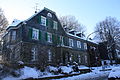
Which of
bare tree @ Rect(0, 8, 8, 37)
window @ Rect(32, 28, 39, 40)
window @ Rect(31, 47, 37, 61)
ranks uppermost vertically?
bare tree @ Rect(0, 8, 8, 37)

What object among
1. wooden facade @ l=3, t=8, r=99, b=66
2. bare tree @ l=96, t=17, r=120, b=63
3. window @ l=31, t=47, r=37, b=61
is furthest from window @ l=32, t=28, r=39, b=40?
bare tree @ l=96, t=17, r=120, b=63

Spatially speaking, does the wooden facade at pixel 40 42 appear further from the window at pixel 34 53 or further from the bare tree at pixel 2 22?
the bare tree at pixel 2 22

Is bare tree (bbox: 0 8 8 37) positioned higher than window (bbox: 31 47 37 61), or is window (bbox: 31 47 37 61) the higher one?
bare tree (bbox: 0 8 8 37)

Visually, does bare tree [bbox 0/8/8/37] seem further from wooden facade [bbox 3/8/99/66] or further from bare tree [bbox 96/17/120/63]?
bare tree [bbox 96/17/120/63]

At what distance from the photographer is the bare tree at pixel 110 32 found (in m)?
44.3

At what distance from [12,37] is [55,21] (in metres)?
9.98

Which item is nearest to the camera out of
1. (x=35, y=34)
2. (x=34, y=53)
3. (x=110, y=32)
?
(x=34, y=53)

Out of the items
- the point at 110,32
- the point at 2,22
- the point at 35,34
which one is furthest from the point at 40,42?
the point at 110,32

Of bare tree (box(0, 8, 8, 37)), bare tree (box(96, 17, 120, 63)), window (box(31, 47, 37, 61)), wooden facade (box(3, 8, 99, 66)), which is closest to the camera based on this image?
wooden facade (box(3, 8, 99, 66))

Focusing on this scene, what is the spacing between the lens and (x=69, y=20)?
52.2 meters

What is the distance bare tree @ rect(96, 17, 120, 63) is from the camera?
44331 millimetres

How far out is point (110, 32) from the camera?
46.0 meters

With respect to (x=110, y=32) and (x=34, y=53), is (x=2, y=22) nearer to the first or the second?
(x=34, y=53)

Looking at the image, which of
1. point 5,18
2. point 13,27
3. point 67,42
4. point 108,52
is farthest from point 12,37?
point 108,52
